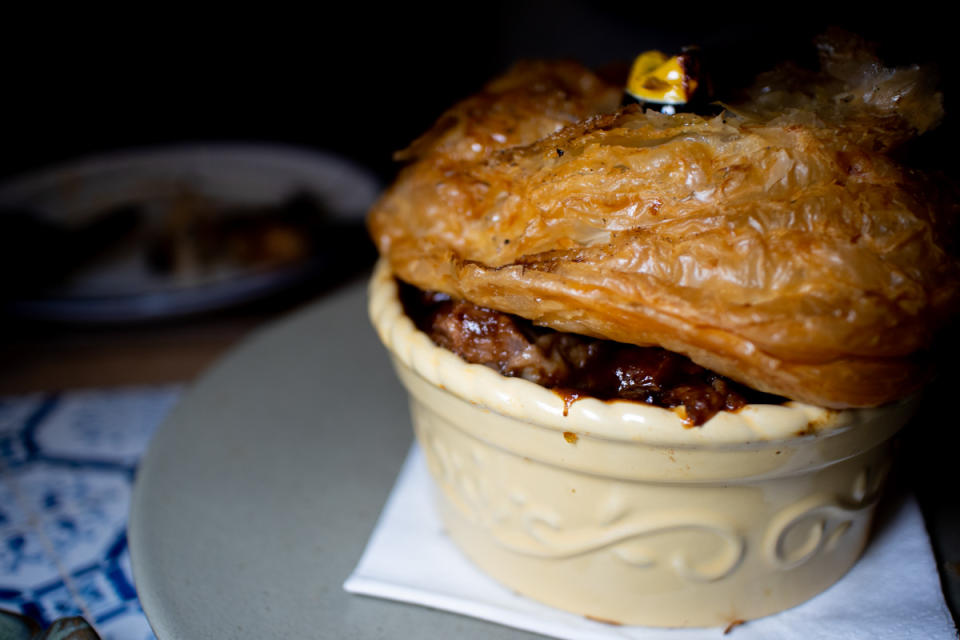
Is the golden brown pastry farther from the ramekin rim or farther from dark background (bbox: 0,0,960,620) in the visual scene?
dark background (bbox: 0,0,960,620)

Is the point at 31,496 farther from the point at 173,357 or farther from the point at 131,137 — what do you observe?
the point at 131,137

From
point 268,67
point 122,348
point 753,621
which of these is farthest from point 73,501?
point 268,67

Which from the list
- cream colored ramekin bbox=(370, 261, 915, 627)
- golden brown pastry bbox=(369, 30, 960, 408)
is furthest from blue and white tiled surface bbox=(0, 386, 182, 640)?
golden brown pastry bbox=(369, 30, 960, 408)

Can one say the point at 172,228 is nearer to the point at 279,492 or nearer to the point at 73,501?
the point at 73,501

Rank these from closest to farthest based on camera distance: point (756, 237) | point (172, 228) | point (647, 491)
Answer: point (756, 237) → point (647, 491) → point (172, 228)

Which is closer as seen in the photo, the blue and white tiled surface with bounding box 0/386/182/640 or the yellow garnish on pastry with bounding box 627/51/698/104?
the yellow garnish on pastry with bounding box 627/51/698/104

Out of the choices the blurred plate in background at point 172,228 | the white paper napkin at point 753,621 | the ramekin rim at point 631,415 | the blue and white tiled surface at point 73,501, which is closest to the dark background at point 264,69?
the blurred plate in background at point 172,228
